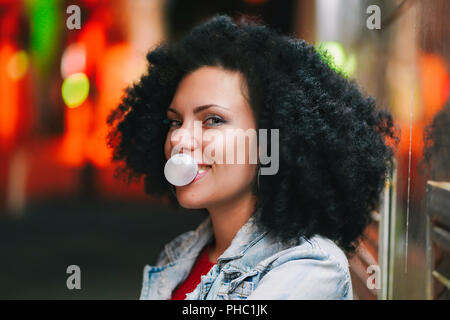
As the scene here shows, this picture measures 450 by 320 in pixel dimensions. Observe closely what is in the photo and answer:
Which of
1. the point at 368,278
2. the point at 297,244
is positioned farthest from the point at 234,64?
the point at 368,278

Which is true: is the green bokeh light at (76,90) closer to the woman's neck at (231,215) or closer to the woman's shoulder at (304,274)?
the woman's neck at (231,215)

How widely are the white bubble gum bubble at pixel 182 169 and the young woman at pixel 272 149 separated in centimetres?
2

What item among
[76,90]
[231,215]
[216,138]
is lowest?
[231,215]

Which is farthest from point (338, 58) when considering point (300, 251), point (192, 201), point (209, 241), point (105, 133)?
point (300, 251)

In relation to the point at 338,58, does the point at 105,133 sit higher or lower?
lower

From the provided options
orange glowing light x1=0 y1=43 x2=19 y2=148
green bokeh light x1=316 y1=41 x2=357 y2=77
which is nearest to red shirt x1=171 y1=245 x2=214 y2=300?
green bokeh light x1=316 y1=41 x2=357 y2=77

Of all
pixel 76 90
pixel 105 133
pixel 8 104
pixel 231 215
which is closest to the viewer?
pixel 231 215

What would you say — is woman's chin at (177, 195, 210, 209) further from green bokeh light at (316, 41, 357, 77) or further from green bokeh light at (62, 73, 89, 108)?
green bokeh light at (62, 73, 89, 108)

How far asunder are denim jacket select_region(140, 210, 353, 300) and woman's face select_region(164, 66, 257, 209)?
14cm

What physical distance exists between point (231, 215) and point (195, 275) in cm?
32

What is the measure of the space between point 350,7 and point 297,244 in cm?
185

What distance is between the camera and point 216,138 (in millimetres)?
1518

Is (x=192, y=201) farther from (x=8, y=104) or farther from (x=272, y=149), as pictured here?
(x=8, y=104)
